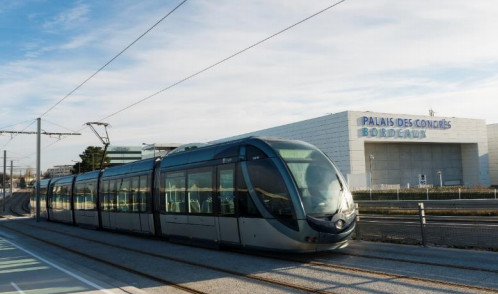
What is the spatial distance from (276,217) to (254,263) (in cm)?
117

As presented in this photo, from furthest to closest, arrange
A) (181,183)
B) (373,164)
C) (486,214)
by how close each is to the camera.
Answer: (373,164)
(486,214)
(181,183)

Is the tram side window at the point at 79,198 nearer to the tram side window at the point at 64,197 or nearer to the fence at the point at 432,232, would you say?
the tram side window at the point at 64,197

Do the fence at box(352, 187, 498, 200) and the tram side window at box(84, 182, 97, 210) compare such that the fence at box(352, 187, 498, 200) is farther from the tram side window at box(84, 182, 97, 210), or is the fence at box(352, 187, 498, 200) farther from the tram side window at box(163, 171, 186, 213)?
the tram side window at box(163, 171, 186, 213)

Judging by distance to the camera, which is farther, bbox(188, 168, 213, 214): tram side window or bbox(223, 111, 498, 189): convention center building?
bbox(223, 111, 498, 189): convention center building

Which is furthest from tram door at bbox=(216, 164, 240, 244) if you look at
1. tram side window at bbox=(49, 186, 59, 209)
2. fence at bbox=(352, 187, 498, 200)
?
fence at bbox=(352, 187, 498, 200)

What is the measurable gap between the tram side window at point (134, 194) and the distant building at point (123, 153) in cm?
13724

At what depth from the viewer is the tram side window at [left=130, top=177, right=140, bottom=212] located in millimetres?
18906

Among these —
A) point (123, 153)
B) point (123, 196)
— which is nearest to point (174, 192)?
point (123, 196)

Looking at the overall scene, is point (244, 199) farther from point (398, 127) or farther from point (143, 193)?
point (398, 127)

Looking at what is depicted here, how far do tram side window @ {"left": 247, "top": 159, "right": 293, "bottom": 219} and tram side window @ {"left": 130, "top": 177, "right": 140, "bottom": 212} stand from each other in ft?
26.7

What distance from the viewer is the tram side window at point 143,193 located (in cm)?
1803

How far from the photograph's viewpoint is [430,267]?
9531 mm

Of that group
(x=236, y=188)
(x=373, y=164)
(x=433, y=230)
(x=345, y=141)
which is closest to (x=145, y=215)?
(x=236, y=188)

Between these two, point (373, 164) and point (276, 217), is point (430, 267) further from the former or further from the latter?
point (373, 164)
